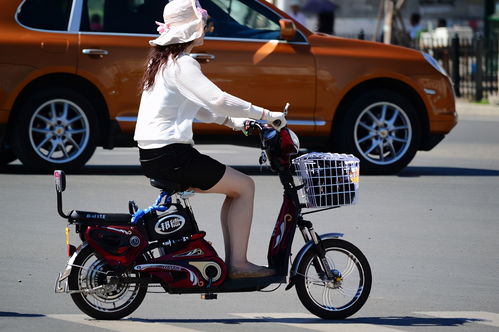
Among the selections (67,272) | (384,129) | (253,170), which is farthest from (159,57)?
(253,170)

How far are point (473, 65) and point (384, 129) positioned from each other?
43.5ft

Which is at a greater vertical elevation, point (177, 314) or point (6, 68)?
point (6, 68)

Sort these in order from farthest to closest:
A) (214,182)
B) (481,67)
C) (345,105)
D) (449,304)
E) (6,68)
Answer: (481,67), (345,105), (6,68), (449,304), (214,182)

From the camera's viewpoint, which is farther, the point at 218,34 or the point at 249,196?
the point at 218,34

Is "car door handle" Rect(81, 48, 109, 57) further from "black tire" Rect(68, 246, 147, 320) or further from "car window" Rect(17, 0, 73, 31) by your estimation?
"black tire" Rect(68, 246, 147, 320)

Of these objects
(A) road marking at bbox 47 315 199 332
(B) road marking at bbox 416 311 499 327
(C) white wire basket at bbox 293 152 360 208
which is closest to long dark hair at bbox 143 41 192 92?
(C) white wire basket at bbox 293 152 360 208

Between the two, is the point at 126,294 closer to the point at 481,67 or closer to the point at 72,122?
the point at 72,122

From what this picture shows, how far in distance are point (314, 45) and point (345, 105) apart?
69 cm

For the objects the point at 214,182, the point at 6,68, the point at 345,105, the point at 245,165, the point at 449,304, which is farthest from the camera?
the point at 245,165

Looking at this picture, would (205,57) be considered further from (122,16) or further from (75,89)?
(75,89)

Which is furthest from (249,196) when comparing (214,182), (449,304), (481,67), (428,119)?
(481,67)

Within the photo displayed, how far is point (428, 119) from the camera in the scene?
13.0 metres

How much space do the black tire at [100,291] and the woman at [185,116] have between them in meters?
0.49

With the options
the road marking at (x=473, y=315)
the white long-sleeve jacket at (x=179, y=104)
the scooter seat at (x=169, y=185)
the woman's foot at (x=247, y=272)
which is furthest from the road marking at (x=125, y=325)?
the road marking at (x=473, y=315)
